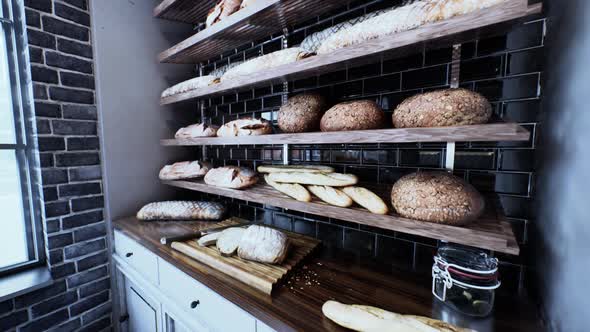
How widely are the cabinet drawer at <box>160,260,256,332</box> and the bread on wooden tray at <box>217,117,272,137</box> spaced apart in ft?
2.21

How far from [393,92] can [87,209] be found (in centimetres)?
187

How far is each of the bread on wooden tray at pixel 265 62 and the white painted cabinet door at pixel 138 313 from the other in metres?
1.25

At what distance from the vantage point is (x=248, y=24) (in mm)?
1119

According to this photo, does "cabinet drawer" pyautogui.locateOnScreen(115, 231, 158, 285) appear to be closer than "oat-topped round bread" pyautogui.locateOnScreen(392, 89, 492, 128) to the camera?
No

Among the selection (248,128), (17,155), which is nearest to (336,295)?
(248,128)

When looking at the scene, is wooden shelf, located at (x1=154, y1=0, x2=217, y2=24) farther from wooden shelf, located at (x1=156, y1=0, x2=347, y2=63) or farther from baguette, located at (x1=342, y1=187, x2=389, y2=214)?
baguette, located at (x1=342, y1=187, x2=389, y2=214)

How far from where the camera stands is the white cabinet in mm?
852

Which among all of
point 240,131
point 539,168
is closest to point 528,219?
point 539,168

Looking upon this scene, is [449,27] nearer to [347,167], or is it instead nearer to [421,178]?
[421,178]

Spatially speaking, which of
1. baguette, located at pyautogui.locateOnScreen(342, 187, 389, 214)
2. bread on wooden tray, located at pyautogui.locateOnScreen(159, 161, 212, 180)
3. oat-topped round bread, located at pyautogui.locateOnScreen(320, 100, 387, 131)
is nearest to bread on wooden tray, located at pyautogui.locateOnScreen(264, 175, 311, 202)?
baguette, located at pyautogui.locateOnScreen(342, 187, 389, 214)

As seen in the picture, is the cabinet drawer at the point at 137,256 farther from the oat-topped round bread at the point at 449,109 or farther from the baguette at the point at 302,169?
the oat-topped round bread at the point at 449,109

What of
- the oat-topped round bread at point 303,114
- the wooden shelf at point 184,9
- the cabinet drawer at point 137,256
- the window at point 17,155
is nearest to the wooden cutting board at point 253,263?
the cabinet drawer at point 137,256

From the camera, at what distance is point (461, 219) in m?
0.63

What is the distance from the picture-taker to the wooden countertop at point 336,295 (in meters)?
0.69
